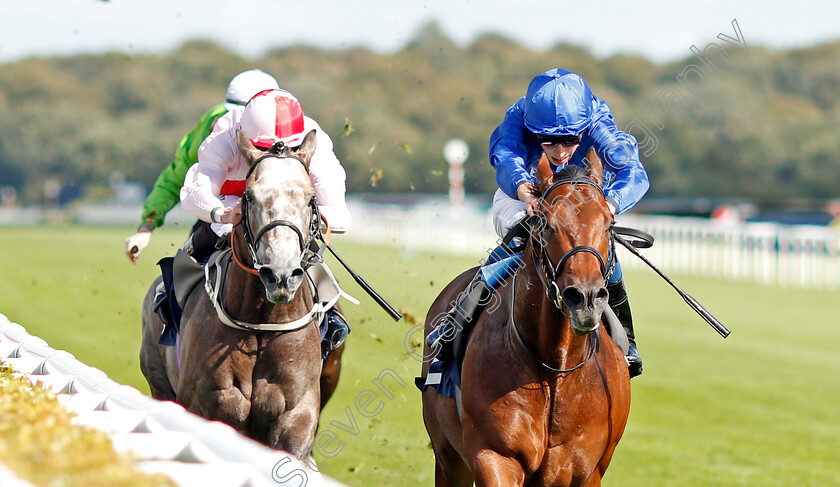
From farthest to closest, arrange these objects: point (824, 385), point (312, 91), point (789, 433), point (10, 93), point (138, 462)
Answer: point (10, 93) < point (312, 91) < point (824, 385) < point (789, 433) < point (138, 462)

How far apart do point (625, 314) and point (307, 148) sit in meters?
1.60

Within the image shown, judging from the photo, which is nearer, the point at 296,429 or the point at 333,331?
the point at 296,429

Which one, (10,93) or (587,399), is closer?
(587,399)

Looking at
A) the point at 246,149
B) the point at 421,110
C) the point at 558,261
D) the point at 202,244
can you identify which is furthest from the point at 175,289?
the point at 421,110

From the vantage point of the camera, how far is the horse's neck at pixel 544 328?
356cm

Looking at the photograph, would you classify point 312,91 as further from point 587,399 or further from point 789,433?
point 587,399

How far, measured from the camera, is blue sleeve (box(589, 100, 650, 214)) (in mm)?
3785

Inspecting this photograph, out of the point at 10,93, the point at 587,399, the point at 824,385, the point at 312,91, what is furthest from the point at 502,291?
the point at 10,93

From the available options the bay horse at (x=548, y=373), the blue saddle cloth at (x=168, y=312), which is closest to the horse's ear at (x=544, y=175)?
the bay horse at (x=548, y=373)

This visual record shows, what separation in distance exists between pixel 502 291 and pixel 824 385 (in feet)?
21.0

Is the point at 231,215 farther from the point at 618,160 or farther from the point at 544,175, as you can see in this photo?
the point at 618,160

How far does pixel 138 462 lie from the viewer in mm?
1929

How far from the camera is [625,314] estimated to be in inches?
170

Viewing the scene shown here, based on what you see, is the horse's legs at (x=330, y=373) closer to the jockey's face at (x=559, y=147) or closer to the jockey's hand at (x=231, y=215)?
the jockey's hand at (x=231, y=215)
